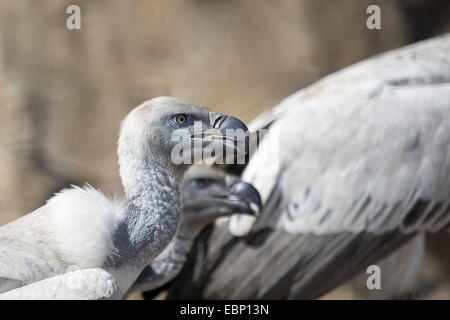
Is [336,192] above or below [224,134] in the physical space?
below

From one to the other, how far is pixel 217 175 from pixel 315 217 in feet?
1.41

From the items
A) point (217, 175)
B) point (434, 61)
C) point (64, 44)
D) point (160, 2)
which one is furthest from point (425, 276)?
point (64, 44)

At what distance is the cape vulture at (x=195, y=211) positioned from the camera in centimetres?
233

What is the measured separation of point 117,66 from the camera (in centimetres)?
298

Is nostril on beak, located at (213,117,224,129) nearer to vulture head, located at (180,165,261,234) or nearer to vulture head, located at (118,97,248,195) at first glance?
vulture head, located at (118,97,248,195)

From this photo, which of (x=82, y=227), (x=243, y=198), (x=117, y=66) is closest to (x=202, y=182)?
(x=243, y=198)

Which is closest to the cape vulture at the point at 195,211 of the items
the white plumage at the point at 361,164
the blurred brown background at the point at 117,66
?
the white plumage at the point at 361,164

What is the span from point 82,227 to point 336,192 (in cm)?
132

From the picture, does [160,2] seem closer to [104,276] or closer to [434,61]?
[434,61]

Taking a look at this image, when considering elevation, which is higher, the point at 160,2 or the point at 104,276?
the point at 160,2

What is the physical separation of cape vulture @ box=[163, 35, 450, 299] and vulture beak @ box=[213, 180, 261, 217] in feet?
0.65

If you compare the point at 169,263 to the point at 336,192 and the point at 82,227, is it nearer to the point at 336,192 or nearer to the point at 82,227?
the point at 336,192

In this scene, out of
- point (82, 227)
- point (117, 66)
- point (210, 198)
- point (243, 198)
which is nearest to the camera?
point (82, 227)

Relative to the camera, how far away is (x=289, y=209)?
2.50 metres
